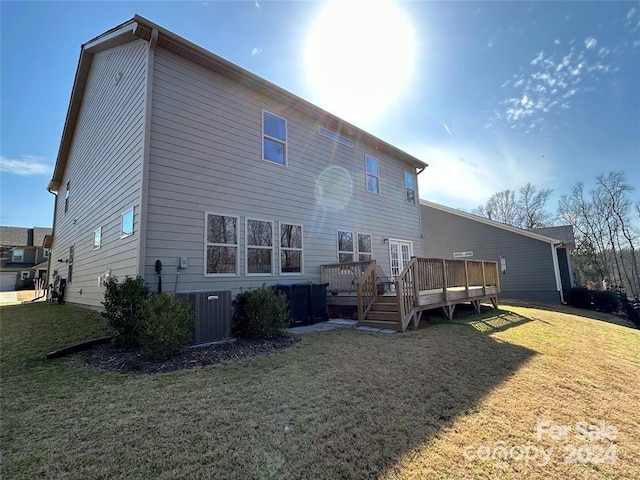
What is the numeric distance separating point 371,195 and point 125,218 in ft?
26.5

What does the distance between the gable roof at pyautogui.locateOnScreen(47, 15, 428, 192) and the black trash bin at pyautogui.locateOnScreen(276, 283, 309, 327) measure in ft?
17.5

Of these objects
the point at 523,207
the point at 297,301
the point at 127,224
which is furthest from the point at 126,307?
the point at 523,207

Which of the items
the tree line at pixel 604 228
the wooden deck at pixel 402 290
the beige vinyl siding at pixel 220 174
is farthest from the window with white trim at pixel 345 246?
the tree line at pixel 604 228

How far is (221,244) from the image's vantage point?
704cm

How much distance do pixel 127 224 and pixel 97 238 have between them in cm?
326

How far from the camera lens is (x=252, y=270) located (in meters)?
7.55

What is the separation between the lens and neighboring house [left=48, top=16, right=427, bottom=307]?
6312mm

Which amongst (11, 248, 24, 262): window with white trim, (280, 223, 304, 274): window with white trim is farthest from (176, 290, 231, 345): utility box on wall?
(11, 248, 24, 262): window with white trim

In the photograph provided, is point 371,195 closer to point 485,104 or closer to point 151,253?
point 485,104

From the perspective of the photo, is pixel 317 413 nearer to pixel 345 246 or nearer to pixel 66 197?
pixel 345 246

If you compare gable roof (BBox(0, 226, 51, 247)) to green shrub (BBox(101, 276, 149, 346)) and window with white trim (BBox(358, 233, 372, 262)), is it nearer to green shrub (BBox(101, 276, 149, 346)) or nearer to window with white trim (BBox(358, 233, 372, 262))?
green shrub (BBox(101, 276, 149, 346))

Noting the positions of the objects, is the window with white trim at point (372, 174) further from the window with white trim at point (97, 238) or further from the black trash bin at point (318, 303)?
the window with white trim at point (97, 238)

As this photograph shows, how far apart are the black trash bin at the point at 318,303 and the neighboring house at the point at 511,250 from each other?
1335cm

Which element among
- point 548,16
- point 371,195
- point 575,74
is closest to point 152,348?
point 371,195
